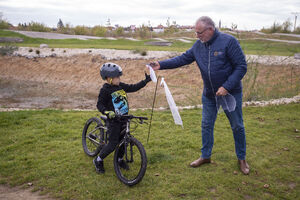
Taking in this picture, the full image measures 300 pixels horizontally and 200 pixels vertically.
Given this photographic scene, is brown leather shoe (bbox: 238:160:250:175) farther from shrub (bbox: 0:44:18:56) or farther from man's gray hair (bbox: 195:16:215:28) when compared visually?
shrub (bbox: 0:44:18:56)

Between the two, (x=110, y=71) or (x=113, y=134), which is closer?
(x=110, y=71)

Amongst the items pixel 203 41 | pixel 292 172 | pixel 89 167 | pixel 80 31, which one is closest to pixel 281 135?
pixel 292 172

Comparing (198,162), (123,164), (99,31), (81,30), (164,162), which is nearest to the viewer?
(123,164)

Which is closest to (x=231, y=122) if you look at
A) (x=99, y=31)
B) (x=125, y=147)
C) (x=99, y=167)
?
(x=125, y=147)

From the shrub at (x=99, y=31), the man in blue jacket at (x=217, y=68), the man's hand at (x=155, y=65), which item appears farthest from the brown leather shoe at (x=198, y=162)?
the shrub at (x=99, y=31)

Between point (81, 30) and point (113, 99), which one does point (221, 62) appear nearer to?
point (113, 99)

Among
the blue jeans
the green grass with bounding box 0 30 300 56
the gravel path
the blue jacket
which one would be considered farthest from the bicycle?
the gravel path

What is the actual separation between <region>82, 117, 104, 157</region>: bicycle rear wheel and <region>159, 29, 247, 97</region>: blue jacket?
208cm

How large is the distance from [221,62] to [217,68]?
11 centimetres

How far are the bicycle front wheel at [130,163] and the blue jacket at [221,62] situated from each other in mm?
1433

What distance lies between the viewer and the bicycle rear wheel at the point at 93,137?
15.3 feet

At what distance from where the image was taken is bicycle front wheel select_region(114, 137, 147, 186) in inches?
150

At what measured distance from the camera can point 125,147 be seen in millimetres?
4027

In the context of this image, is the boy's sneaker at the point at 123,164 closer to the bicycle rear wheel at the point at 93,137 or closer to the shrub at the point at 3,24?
the bicycle rear wheel at the point at 93,137
